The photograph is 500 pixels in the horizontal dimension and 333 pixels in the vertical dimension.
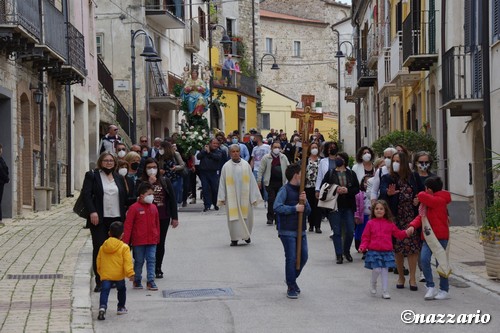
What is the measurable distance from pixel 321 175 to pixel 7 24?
7.20 metres

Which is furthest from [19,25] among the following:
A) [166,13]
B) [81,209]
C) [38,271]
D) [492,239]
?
[166,13]

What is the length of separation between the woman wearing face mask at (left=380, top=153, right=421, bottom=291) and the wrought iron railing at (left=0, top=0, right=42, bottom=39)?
10.1m

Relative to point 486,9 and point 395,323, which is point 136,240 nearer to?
point 395,323

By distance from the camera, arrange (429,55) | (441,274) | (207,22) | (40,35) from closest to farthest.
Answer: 1. (441,274)
2. (40,35)
3. (429,55)
4. (207,22)

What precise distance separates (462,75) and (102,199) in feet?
35.7

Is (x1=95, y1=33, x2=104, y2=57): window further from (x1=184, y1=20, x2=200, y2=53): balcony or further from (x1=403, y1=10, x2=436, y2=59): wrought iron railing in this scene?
(x1=403, y1=10, x2=436, y2=59): wrought iron railing

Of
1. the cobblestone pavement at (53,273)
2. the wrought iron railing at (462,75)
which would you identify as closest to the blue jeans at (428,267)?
the cobblestone pavement at (53,273)

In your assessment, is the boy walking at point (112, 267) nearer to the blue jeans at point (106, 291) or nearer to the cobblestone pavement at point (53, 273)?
the blue jeans at point (106, 291)

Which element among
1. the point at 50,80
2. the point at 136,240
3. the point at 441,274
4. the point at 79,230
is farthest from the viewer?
the point at 50,80

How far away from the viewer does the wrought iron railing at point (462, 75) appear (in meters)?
21.4

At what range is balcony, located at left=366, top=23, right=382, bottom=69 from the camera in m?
39.6

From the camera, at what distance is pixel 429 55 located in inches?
1040

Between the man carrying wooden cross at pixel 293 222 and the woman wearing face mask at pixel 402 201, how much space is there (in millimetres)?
1267

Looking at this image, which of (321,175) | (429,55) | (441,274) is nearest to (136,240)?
(441,274)
